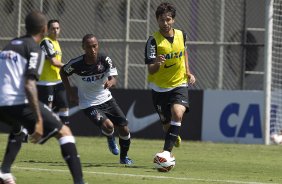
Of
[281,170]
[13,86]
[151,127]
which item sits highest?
[13,86]

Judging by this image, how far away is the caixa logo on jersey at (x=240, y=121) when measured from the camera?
21.0m

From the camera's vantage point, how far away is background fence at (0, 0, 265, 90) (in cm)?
2209

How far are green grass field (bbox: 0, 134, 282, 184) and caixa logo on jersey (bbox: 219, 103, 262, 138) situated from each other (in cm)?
93

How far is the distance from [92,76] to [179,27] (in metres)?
8.70

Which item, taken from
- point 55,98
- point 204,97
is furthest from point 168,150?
point 204,97

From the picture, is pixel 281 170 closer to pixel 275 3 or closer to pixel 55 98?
pixel 55 98

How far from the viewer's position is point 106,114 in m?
14.4

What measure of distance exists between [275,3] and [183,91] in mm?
8185

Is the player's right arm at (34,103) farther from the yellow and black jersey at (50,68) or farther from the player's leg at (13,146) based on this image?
the yellow and black jersey at (50,68)

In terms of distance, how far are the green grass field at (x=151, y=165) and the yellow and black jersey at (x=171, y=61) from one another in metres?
1.25

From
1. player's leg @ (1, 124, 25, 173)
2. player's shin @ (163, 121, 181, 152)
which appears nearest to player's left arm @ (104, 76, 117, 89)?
player's shin @ (163, 121, 181, 152)

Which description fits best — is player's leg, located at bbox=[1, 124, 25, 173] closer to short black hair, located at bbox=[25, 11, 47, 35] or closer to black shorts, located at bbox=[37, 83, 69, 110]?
short black hair, located at bbox=[25, 11, 47, 35]

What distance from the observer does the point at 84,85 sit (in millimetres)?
14742

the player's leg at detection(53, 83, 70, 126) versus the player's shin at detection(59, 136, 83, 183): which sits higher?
the player's shin at detection(59, 136, 83, 183)
